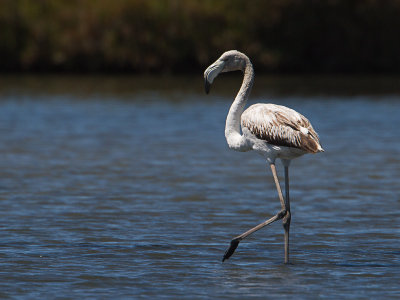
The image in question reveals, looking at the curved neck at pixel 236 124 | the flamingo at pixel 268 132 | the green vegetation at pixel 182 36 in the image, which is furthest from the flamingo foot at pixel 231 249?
the green vegetation at pixel 182 36

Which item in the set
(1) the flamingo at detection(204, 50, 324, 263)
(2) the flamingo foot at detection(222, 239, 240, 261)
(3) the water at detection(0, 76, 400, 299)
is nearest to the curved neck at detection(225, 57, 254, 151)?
(1) the flamingo at detection(204, 50, 324, 263)

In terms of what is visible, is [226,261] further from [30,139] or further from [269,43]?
[269,43]

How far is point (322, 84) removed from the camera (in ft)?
107

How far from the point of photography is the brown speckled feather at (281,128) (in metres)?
7.80

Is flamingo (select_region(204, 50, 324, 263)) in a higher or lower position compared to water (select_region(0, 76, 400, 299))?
higher

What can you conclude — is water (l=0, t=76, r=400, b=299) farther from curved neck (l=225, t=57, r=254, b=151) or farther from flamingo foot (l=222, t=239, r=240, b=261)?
curved neck (l=225, t=57, r=254, b=151)

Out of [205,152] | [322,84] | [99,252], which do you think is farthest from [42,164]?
[322,84]

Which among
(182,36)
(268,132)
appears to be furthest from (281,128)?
(182,36)

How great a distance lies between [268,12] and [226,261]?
3282 centimetres

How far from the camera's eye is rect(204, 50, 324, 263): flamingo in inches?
309

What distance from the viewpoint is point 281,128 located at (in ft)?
25.8

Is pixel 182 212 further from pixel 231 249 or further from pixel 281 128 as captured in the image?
pixel 281 128

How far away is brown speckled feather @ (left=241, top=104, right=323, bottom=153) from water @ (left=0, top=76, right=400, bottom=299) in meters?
0.98

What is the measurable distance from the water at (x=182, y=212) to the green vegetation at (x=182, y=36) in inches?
716
